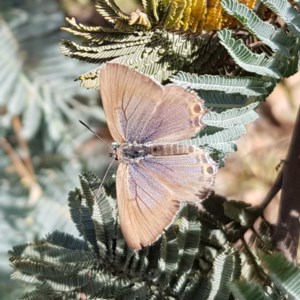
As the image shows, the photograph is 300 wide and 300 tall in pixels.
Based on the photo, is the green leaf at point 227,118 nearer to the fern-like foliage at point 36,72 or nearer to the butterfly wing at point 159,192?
the butterfly wing at point 159,192

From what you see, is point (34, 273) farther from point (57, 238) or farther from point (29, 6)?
point (29, 6)

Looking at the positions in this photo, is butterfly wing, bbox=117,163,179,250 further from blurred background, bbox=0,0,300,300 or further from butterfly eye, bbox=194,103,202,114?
blurred background, bbox=0,0,300,300

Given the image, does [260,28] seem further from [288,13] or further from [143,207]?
[143,207]

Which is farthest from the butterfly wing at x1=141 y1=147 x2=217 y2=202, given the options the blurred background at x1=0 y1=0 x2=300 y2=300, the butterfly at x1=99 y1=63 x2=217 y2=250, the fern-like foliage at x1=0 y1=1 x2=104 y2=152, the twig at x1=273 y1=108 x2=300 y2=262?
the fern-like foliage at x1=0 y1=1 x2=104 y2=152

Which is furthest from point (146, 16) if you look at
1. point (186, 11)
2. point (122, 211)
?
point (122, 211)

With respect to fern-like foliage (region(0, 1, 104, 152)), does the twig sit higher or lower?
higher

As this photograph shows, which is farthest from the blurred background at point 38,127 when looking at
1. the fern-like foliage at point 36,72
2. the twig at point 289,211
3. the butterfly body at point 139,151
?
the butterfly body at point 139,151

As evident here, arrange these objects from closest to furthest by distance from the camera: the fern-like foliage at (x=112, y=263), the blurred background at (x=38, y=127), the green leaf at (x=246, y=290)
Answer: the green leaf at (x=246, y=290) → the fern-like foliage at (x=112, y=263) → the blurred background at (x=38, y=127)

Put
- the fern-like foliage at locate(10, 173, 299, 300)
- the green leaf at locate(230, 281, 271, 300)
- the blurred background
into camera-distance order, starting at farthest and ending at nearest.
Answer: the blurred background, the fern-like foliage at locate(10, 173, 299, 300), the green leaf at locate(230, 281, 271, 300)
